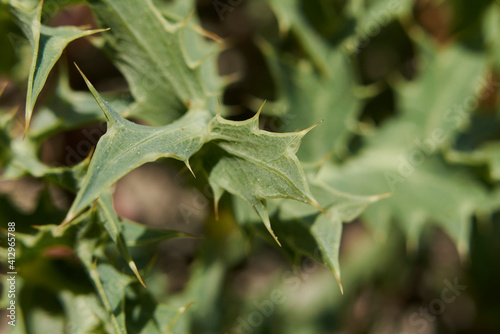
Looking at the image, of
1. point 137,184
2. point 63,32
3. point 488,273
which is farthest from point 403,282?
point 63,32

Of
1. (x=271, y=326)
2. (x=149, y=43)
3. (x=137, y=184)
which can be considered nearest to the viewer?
(x=149, y=43)

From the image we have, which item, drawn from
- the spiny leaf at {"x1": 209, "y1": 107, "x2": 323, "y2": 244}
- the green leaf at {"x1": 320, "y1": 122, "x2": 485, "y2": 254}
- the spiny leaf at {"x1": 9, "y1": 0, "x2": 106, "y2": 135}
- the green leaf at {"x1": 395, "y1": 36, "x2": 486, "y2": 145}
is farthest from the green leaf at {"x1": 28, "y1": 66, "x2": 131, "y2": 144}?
the green leaf at {"x1": 395, "y1": 36, "x2": 486, "y2": 145}

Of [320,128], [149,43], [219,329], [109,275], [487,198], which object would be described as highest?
[149,43]

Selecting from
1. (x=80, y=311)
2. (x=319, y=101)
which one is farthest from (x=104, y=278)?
(x=319, y=101)

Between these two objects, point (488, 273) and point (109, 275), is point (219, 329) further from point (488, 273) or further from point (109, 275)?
point (488, 273)

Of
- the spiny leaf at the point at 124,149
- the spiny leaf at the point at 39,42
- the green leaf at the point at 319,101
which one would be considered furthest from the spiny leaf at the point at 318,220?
the spiny leaf at the point at 39,42

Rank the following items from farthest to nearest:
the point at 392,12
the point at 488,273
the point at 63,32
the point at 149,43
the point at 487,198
Result: the point at 488,273 → the point at 392,12 → the point at 487,198 → the point at 149,43 → the point at 63,32

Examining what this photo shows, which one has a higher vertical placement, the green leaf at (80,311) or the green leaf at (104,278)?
the green leaf at (104,278)

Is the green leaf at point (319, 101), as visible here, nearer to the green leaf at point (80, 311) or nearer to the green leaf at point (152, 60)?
the green leaf at point (152, 60)
